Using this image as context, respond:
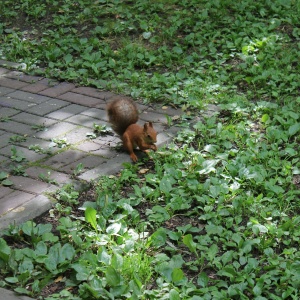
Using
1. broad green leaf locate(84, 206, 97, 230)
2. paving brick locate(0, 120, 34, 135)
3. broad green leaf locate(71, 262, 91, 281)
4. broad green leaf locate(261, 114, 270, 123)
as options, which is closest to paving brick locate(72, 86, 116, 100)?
paving brick locate(0, 120, 34, 135)

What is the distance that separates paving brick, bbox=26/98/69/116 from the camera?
6672mm

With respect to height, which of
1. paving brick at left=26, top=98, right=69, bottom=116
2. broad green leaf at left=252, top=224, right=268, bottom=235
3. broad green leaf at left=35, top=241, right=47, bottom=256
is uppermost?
broad green leaf at left=35, top=241, right=47, bottom=256

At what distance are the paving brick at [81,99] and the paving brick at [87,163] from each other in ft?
3.98

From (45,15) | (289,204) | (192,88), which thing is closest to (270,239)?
(289,204)

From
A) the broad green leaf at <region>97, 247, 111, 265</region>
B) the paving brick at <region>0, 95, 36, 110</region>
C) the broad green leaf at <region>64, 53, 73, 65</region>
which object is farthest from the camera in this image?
the broad green leaf at <region>64, 53, 73, 65</region>

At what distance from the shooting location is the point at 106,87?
7.26 metres

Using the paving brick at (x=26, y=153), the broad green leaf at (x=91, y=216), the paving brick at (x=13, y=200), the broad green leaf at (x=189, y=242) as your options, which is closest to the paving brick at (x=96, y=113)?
the paving brick at (x=26, y=153)

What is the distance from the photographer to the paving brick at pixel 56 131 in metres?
6.16

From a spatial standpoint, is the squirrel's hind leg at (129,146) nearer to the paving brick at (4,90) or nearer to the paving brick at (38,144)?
the paving brick at (38,144)

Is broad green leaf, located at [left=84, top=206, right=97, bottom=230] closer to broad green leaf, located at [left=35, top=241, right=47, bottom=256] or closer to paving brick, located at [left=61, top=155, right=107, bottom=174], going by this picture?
broad green leaf, located at [left=35, top=241, right=47, bottom=256]

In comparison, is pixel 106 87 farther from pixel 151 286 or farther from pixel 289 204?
pixel 151 286

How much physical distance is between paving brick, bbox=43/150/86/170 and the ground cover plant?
1.55ft

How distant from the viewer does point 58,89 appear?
23.7 ft

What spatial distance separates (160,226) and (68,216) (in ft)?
2.18
